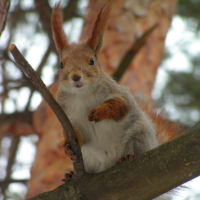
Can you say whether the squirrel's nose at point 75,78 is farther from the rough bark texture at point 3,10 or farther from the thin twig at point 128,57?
the thin twig at point 128,57

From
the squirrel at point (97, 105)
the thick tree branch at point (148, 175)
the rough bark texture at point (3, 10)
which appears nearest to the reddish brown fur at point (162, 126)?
the squirrel at point (97, 105)

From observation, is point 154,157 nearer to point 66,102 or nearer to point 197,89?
point 66,102

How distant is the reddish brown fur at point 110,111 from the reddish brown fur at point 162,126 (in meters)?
0.48

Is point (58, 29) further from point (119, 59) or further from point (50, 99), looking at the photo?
point (119, 59)

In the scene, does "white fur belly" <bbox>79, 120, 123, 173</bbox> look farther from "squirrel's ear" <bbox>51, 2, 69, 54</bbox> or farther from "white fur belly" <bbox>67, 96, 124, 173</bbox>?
"squirrel's ear" <bbox>51, 2, 69, 54</bbox>

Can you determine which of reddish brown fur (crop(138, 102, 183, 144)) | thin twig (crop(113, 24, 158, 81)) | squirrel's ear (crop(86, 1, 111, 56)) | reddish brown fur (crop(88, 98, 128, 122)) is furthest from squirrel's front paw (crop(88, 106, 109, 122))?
thin twig (crop(113, 24, 158, 81))

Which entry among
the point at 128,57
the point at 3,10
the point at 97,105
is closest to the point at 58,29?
the point at 3,10

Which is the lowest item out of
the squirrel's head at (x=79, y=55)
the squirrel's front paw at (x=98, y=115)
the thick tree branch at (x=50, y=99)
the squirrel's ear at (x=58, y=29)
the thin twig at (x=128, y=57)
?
the thick tree branch at (x=50, y=99)

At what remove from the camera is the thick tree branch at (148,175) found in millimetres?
1089

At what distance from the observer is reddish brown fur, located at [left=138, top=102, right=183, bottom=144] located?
1.92 metres

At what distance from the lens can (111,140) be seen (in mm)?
1585

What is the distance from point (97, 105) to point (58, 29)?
0.47 metres

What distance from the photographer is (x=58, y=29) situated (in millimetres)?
1606

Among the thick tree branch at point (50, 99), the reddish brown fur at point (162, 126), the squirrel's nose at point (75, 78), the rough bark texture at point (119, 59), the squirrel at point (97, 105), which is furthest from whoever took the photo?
the rough bark texture at point (119, 59)
